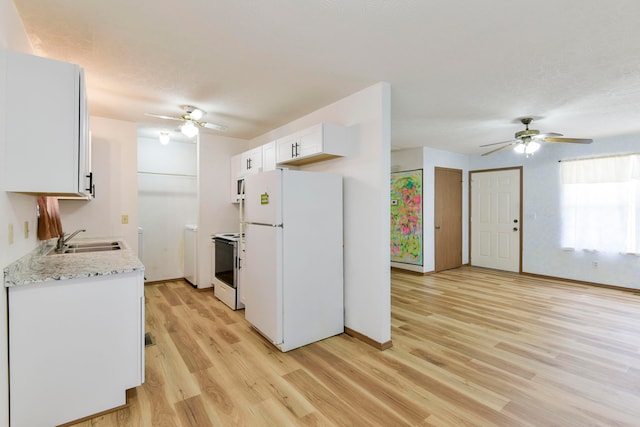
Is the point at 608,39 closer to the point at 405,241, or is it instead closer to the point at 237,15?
the point at 237,15

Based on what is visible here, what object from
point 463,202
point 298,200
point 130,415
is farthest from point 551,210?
point 130,415

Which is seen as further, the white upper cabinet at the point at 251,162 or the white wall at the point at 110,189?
the white upper cabinet at the point at 251,162

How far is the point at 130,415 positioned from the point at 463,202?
6.57m

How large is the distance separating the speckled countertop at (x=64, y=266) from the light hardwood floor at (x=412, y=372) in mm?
914

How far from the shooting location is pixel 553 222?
17.9 feet

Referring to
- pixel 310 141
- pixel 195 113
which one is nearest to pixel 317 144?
pixel 310 141

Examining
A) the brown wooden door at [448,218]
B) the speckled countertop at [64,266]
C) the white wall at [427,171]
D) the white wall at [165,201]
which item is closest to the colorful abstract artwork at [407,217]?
the white wall at [427,171]

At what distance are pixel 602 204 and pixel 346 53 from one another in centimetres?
528

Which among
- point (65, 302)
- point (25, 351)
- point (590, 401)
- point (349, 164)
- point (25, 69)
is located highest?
point (25, 69)

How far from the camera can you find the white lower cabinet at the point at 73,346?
5.47ft

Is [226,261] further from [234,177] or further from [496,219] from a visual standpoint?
[496,219]

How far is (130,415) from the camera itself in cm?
187

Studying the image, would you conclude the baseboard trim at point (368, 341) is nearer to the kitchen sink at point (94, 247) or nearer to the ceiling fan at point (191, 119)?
the kitchen sink at point (94, 247)

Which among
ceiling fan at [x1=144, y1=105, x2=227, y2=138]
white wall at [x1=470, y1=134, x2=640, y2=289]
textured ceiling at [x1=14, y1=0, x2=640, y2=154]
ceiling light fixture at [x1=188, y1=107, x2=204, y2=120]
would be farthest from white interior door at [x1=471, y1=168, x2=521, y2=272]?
ceiling light fixture at [x1=188, y1=107, x2=204, y2=120]
